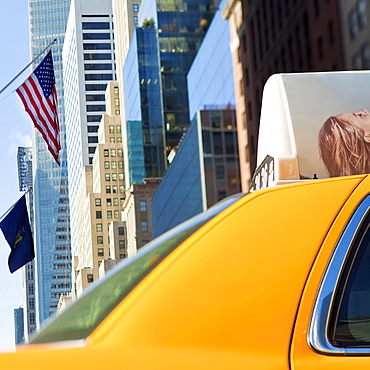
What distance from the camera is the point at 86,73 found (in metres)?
189

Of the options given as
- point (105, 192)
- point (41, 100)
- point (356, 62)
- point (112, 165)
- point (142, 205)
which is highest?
point (112, 165)

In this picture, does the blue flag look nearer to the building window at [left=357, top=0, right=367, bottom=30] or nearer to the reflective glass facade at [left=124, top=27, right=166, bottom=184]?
the building window at [left=357, top=0, right=367, bottom=30]

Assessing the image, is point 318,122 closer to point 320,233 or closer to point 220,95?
point 320,233

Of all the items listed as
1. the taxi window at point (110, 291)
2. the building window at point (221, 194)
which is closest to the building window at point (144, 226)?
the building window at point (221, 194)

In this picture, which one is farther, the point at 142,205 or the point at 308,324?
the point at 142,205

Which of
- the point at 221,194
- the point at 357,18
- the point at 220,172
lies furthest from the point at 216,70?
the point at 357,18

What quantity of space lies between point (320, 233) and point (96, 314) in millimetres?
679

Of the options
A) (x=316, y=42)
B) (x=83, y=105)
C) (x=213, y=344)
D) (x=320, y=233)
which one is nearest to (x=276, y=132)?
(x=320, y=233)

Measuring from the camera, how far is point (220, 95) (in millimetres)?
58344

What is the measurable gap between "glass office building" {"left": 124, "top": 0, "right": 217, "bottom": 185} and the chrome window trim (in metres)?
70.9

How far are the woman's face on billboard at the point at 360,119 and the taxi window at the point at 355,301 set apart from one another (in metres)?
2.81

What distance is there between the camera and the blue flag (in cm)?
2103

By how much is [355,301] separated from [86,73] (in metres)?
190

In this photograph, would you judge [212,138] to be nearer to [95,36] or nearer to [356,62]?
[356,62]
